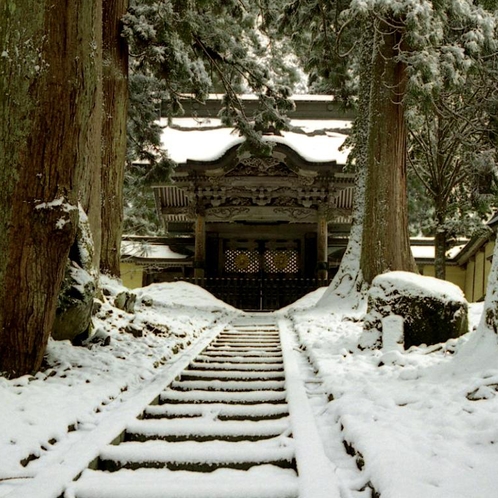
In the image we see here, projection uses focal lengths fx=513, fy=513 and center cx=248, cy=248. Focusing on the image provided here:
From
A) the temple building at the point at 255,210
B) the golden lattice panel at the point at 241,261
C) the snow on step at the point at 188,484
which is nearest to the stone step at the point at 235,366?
the snow on step at the point at 188,484

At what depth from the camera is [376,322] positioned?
5.91m

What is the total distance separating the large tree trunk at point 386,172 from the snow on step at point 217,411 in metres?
6.09

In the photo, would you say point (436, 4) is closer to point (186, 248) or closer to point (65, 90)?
point (65, 90)

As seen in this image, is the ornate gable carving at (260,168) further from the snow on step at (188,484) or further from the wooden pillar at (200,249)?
the snow on step at (188,484)

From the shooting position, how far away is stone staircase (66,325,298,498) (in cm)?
237

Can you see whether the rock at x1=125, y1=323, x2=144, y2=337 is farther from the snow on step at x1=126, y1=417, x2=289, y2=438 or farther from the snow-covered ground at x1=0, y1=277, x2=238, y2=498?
the snow on step at x1=126, y1=417, x2=289, y2=438

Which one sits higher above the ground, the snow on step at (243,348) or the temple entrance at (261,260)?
the temple entrance at (261,260)

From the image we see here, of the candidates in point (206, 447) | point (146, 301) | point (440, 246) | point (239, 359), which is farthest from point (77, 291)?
point (440, 246)

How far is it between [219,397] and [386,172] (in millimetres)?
6864

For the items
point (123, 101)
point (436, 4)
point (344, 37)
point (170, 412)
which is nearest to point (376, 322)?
point (170, 412)

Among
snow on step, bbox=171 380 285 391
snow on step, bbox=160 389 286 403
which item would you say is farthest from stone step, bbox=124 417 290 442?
snow on step, bbox=171 380 285 391

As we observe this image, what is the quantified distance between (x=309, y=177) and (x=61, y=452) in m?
13.5

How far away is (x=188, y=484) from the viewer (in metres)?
2.43

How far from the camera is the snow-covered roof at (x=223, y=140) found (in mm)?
15703
